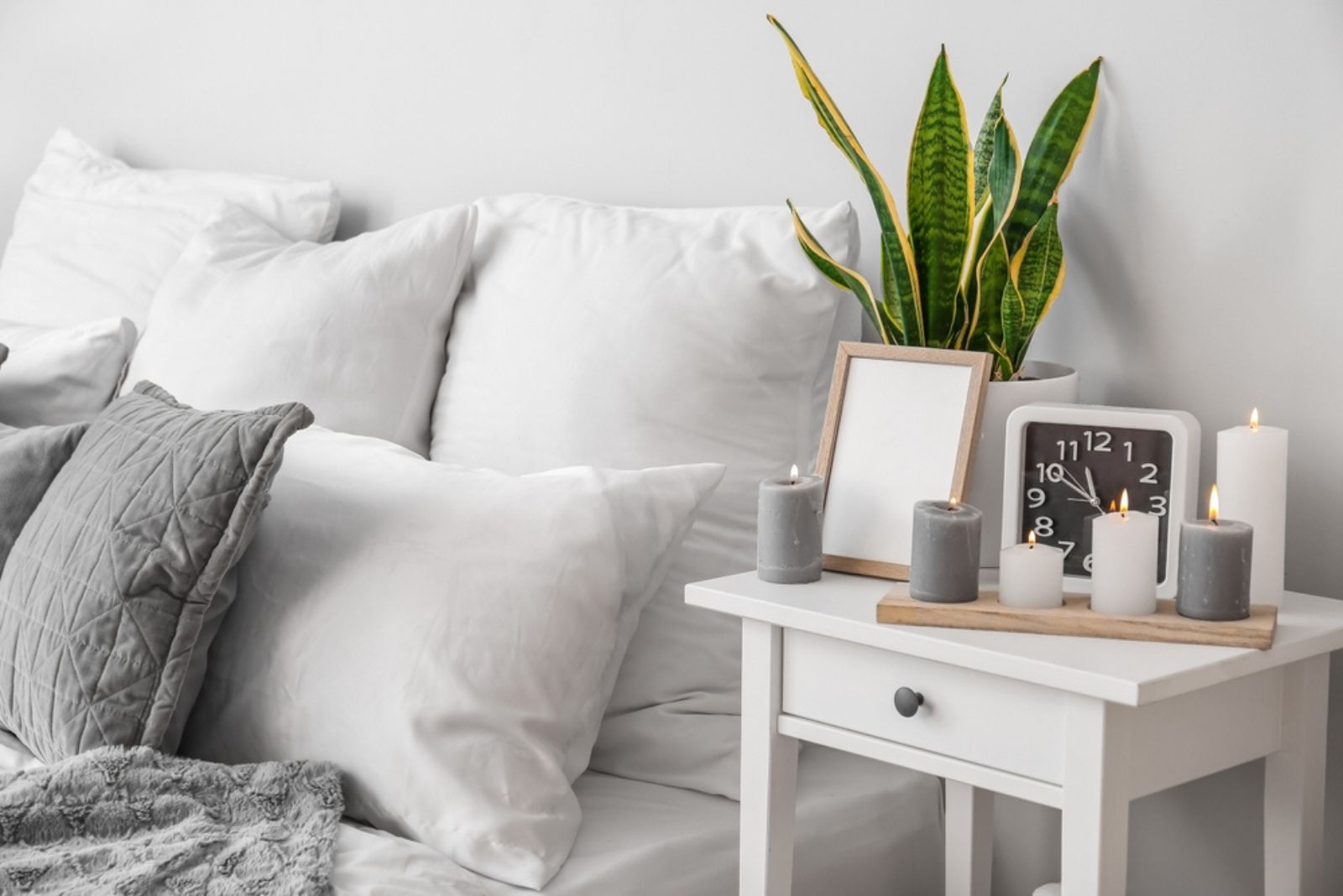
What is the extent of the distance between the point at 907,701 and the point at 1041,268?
17.0 inches

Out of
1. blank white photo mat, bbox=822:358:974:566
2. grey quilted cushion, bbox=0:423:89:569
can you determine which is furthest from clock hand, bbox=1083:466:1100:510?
grey quilted cushion, bbox=0:423:89:569

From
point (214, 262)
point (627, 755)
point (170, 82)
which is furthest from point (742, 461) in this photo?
point (170, 82)

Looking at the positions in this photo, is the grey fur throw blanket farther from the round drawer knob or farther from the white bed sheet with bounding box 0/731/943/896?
the round drawer knob

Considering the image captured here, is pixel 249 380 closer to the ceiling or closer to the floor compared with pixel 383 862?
closer to the ceiling

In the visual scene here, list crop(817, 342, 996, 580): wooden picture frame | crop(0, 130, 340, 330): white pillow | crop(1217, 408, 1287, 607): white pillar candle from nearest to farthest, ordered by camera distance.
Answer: crop(1217, 408, 1287, 607): white pillar candle → crop(817, 342, 996, 580): wooden picture frame → crop(0, 130, 340, 330): white pillow

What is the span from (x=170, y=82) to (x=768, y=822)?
188 centimetres

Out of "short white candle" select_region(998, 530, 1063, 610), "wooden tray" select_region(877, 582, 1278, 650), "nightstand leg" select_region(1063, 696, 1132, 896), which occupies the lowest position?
"nightstand leg" select_region(1063, 696, 1132, 896)

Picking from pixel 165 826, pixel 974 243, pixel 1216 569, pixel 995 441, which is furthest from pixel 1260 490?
pixel 165 826

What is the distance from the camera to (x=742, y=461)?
1535 millimetres

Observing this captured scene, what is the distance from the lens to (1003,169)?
1333 millimetres

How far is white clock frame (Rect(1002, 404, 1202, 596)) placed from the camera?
1.15 m

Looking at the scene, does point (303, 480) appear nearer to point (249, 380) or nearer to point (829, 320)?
point (249, 380)

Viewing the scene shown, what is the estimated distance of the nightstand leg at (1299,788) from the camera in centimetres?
116

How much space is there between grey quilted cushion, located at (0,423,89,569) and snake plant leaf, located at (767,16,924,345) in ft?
2.80
